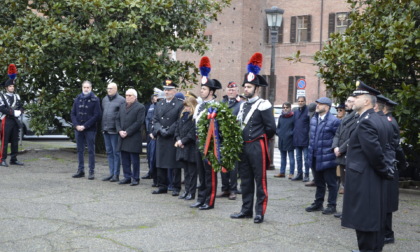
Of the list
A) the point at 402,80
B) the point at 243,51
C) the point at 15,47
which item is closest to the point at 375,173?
the point at 402,80

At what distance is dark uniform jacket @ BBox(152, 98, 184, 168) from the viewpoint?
11.1 m

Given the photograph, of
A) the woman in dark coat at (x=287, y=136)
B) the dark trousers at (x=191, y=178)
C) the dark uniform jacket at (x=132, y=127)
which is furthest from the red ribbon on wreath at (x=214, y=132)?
the woman in dark coat at (x=287, y=136)

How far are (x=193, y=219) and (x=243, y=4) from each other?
33.1 meters

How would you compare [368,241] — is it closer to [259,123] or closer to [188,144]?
[259,123]

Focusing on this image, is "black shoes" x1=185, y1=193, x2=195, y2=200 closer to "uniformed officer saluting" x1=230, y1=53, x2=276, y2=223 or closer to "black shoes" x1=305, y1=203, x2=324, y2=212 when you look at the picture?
"uniformed officer saluting" x1=230, y1=53, x2=276, y2=223

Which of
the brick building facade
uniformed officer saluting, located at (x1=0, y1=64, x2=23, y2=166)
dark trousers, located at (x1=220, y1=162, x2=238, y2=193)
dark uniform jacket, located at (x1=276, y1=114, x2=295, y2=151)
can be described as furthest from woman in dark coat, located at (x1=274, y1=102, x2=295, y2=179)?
the brick building facade

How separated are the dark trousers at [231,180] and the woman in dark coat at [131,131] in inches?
79.3

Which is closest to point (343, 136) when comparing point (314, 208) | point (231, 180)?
point (314, 208)

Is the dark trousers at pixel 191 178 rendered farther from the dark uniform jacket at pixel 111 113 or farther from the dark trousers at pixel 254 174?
the dark uniform jacket at pixel 111 113

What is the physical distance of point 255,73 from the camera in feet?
29.4

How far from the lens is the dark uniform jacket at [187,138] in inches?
417

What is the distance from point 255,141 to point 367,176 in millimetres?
2421

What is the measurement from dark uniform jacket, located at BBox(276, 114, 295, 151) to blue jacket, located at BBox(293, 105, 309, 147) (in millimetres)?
210

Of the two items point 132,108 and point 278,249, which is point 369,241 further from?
point 132,108
